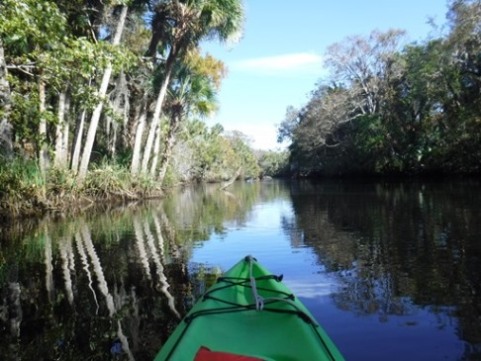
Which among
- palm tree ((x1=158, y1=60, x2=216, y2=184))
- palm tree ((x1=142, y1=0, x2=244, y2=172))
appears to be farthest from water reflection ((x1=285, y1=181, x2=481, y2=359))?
palm tree ((x1=158, y1=60, x2=216, y2=184))

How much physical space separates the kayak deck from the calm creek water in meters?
0.69

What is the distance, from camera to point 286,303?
12.5 ft

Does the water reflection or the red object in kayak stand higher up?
the red object in kayak

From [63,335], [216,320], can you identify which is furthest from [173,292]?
[216,320]

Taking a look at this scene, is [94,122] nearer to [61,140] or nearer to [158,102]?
[61,140]

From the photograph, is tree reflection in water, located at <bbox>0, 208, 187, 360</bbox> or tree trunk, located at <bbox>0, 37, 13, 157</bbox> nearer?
tree reflection in water, located at <bbox>0, 208, 187, 360</bbox>

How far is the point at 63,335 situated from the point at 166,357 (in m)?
1.91

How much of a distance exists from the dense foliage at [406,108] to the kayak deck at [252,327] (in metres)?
24.8

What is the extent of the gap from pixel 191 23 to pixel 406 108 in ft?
75.3

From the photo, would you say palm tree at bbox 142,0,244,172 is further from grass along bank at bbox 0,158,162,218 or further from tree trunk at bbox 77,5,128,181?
grass along bank at bbox 0,158,162,218

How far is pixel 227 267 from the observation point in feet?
25.6

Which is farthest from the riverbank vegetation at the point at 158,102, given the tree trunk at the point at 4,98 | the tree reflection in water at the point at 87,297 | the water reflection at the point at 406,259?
the water reflection at the point at 406,259

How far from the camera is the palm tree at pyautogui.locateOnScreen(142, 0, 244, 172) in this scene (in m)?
21.5

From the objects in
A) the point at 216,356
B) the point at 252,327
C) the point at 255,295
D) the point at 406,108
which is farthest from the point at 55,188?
the point at 406,108
